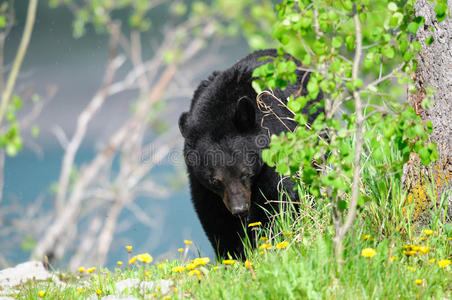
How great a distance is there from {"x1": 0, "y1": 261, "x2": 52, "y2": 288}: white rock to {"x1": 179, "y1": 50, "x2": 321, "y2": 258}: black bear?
5.13 ft

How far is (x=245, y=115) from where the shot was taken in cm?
454

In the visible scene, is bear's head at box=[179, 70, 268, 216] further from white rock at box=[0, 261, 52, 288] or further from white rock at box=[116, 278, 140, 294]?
white rock at box=[0, 261, 52, 288]

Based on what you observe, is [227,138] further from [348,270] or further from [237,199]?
[348,270]

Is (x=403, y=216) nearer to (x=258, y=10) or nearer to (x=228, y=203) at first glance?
(x=228, y=203)

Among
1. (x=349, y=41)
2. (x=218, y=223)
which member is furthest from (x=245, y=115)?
(x=349, y=41)

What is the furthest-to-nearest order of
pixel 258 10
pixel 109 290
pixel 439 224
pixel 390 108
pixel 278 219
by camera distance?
1. pixel 258 10
2. pixel 278 219
3. pixel 439 224
4. pixel 109 290
5. pixel 390 108

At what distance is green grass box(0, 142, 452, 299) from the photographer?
2.58 m

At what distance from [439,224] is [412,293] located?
102cm

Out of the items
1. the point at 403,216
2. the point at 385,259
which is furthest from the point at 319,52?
the point at 403,216

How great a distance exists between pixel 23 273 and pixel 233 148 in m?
2.14

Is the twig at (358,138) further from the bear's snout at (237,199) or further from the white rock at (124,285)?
the bear's snout at (237,199)

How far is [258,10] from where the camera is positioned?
9.46 m

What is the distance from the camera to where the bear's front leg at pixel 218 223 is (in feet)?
16.4

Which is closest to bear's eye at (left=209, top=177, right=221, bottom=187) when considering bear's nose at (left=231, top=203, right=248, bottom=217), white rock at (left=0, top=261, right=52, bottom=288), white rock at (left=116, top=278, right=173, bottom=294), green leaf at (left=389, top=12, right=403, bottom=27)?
bear's nose at (left=231, top=203, right=248, bottom=217)
